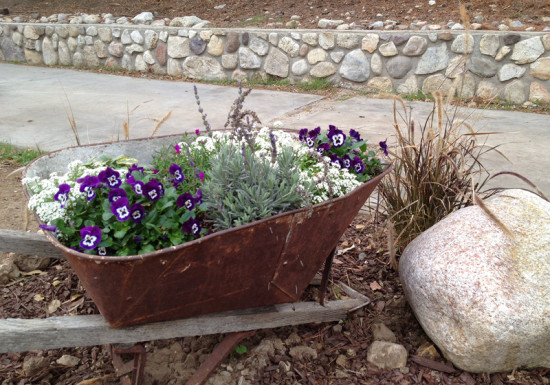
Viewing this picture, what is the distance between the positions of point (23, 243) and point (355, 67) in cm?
455

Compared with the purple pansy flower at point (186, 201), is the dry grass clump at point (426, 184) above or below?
below

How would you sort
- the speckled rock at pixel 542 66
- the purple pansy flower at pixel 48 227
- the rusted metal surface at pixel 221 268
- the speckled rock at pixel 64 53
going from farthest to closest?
the speckled rock at pixel 64 53 → the speckled rock at pixel 542 66 → the purple pansy flower at pixel 48 227 → the rusted metal surface at pixel 221 268

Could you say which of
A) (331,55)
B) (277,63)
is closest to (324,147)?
(331,55)

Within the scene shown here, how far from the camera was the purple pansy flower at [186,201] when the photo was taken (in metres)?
1.71

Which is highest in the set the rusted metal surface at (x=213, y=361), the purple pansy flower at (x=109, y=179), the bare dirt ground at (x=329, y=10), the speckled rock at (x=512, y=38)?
the bare dirt ground at (x=329, y=10)

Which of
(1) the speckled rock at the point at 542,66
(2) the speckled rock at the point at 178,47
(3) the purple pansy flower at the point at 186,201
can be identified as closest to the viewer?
(3) the purple pansy flower at the point at 186,201

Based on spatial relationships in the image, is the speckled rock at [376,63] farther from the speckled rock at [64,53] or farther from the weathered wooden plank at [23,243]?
the speckled rock at [64,53]

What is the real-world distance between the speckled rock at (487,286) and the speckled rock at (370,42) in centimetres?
382

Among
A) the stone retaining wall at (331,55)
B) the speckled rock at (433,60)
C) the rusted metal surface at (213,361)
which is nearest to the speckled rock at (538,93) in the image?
the stone retaining wall at (331,55)

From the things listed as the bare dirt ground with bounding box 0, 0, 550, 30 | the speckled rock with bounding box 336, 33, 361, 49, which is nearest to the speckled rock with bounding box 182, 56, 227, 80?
the bare dirt ground with bounding box 0, 0, 550, 30

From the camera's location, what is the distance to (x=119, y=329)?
1.67m

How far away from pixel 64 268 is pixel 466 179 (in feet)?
Answer: 7.06

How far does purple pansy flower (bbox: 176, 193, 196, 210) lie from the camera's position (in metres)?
1.71

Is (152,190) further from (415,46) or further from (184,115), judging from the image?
(415,46)
